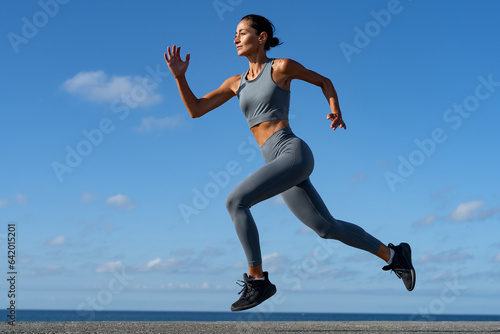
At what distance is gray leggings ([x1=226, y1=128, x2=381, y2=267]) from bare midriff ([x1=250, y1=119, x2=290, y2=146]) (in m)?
0.07

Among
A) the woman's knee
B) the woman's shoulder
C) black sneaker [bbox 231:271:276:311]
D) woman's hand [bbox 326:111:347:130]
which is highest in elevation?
the woman's shoulder

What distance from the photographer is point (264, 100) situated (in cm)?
563

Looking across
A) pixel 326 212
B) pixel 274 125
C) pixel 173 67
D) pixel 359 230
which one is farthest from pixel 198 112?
pixel 359 230

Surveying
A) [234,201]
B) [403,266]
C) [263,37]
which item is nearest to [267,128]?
[234,201]

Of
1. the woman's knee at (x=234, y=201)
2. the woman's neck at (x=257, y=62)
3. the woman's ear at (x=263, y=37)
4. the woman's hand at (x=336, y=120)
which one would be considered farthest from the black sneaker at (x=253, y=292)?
the woman's ear at (x=263, y=37)

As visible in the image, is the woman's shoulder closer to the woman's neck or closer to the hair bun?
the woman's neck

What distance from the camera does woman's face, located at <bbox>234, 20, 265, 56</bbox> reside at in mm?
5867

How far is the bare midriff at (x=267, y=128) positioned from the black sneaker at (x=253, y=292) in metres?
1.46

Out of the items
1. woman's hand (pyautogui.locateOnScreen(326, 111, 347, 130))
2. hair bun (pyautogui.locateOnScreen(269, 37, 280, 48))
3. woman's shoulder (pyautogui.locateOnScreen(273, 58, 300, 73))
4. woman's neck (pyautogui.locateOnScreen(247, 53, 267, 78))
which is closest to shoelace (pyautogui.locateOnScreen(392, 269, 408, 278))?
woman's hand (pyautogui.locateOnScreen(326, 111, 347, 130))

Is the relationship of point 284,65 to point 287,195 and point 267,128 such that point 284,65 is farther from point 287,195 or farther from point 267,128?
point 287,195

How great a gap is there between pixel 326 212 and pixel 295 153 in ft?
2.76

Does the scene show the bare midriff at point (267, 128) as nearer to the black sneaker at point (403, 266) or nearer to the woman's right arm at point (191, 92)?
the woman's right arm at point (191, 92)

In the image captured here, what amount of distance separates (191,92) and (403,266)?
3293mm

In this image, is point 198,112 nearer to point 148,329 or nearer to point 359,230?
point 359,230
